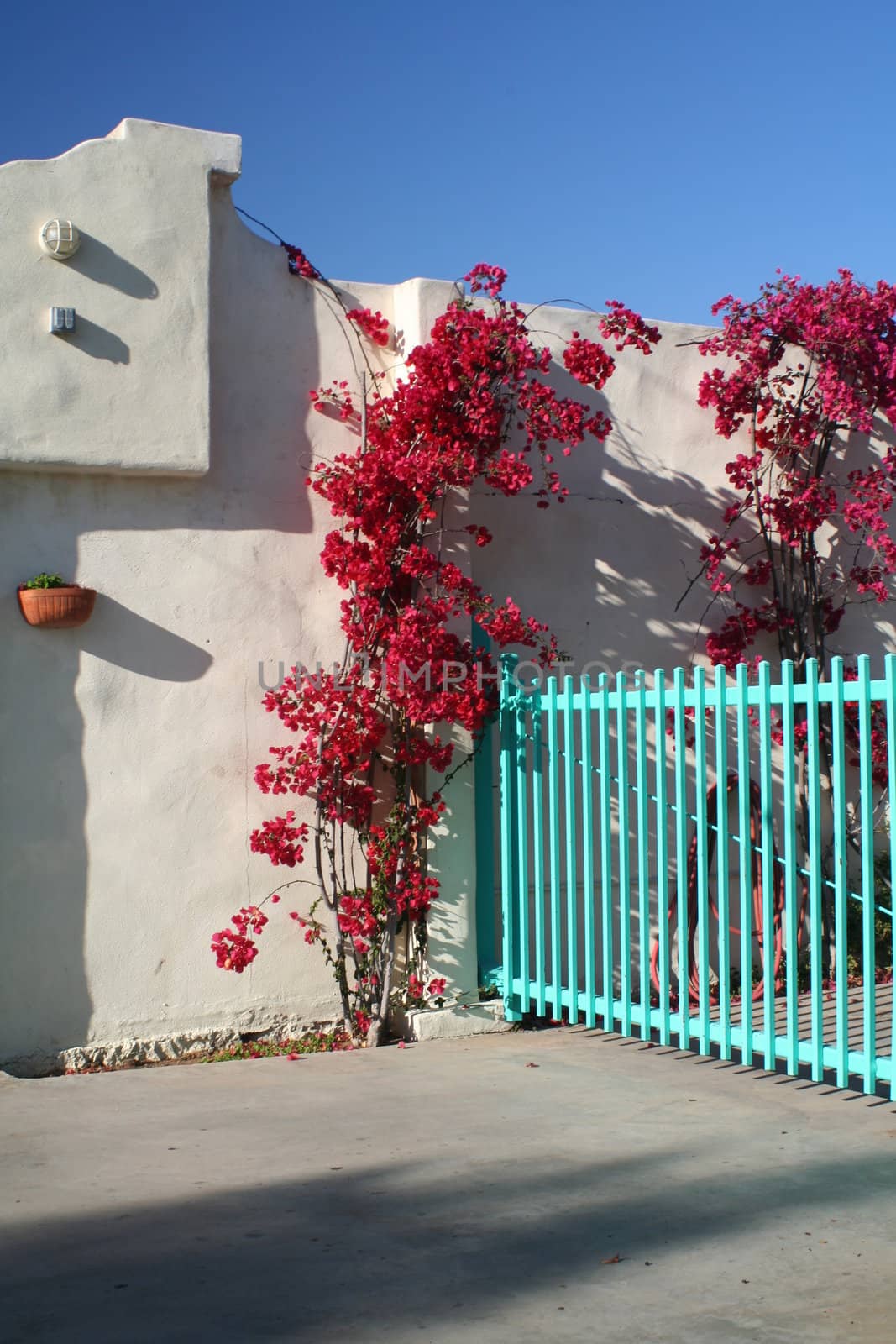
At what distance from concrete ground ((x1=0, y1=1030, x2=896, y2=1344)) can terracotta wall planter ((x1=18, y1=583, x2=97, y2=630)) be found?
2067mm

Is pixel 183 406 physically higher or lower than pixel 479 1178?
higher

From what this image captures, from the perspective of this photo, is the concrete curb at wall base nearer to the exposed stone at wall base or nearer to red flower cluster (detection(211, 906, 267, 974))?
the exposed stone at wall base

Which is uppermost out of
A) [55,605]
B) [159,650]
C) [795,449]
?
[795,449]

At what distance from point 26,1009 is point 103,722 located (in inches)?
53.5

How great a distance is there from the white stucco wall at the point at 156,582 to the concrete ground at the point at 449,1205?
0.59 m

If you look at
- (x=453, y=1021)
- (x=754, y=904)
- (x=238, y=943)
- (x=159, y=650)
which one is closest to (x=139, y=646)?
(x=159, y=650)

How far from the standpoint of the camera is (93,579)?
252 inches

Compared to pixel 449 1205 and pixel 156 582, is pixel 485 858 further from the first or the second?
pixel 449 1205

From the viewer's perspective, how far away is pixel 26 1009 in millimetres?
6160

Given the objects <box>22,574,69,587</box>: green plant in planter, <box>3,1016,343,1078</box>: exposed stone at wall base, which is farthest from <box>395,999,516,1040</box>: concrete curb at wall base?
<box>22,574,69,587</box>: green plant in planter

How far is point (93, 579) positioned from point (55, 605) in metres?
0.28

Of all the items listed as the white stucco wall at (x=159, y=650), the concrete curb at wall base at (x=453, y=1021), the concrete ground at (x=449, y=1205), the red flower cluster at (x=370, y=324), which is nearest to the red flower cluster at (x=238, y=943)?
the white stucco wall at (x=159, y=650)

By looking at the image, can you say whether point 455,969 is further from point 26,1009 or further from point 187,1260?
point 187,1260

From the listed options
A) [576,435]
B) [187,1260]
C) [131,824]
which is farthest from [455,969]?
[187,1260]
